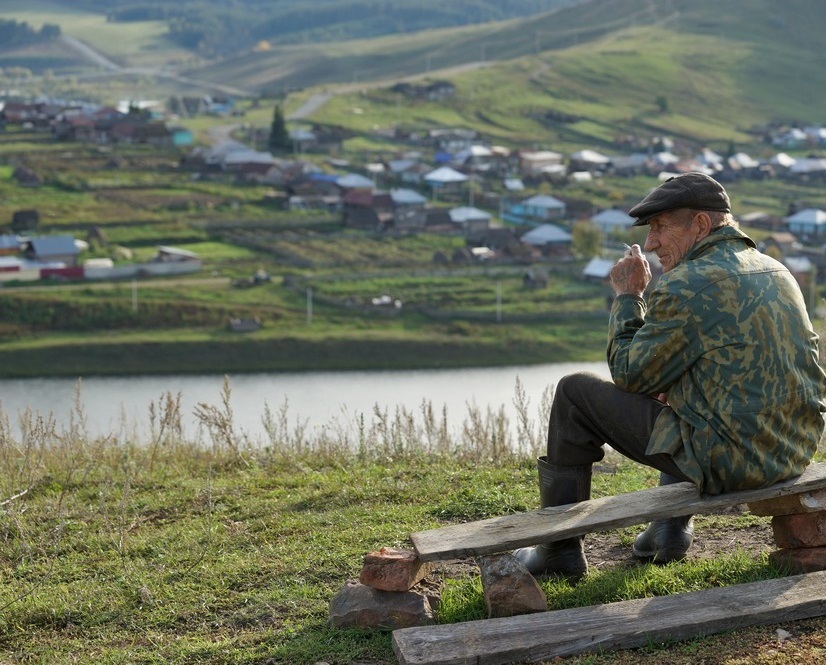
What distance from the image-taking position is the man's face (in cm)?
473

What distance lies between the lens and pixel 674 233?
15.6 ft

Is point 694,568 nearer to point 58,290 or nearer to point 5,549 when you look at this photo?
point 5,549

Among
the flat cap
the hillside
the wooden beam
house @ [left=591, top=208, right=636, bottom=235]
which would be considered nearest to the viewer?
the wooden beam

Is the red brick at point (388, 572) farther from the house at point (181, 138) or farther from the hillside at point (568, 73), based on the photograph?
the hillside at point (568, 73)

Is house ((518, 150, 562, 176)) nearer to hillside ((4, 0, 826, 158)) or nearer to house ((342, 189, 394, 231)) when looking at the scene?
hillside ((4, 0, 826, 158))

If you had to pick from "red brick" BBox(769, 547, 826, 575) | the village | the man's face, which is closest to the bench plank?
"red brick" BBox(769, 547, 826, 575)

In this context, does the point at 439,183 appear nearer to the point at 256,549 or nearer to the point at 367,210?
the point at 367,210

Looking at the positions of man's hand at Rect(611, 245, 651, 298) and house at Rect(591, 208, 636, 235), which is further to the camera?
house at Rect(591, 208, 636, 235)

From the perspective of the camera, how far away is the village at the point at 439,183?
51.9 m

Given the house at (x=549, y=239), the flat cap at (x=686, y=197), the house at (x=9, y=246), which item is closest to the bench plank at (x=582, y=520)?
the flat cap at (x=686, y=197)

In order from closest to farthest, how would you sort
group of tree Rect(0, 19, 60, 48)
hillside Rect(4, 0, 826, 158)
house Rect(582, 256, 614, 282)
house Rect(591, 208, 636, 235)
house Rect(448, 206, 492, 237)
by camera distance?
house Rect(582, 256, 614, 282) < house Rect(591, 208, 636, 235) < house Rect(448, 206, 492, 237) < hillside Rect(4, 0, 826, 158) < group of tree Rect(0, 19, 60, 48)

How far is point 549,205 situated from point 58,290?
27.9m

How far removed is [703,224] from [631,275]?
0.34m

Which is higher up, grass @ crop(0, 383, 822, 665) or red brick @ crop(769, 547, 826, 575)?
red brick @ crop(769, 547, 826, 575)
